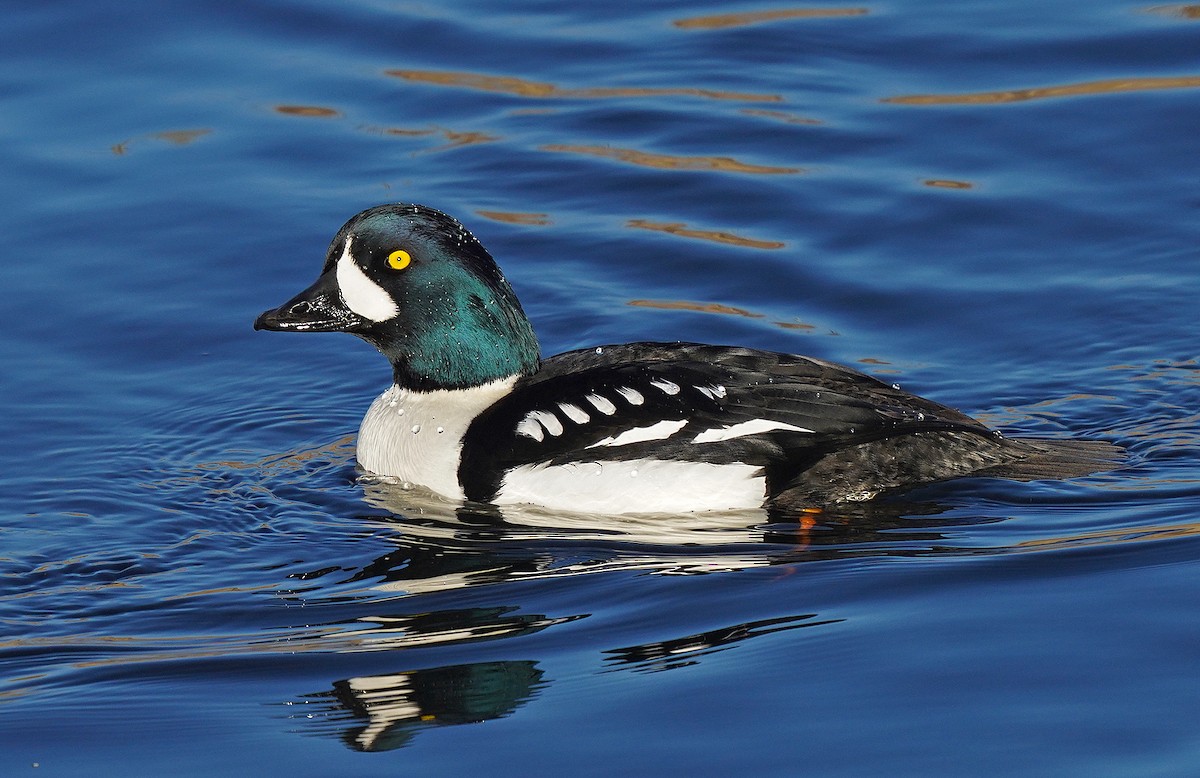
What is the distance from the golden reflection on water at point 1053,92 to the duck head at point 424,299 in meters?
5.05

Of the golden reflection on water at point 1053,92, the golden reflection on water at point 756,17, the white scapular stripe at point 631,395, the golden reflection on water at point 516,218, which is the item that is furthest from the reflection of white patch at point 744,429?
the golden reflection on water at point 756,17

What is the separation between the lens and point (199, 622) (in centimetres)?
621

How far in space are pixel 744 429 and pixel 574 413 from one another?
2.23 ft

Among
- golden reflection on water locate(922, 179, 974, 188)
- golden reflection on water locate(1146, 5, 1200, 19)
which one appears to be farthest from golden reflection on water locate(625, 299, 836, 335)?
golden reflection on water locate(1146, 5, 1200, 19)

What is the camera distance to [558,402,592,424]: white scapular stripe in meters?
7.10

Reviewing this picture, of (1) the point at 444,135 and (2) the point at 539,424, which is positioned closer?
(2) the point at 539,424

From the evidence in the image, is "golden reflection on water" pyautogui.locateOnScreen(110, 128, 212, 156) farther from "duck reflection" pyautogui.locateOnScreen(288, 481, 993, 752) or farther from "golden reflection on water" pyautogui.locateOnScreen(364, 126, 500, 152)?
"duck reflection" pyautogui.locateOnScreen(288, 481, 993, 752)

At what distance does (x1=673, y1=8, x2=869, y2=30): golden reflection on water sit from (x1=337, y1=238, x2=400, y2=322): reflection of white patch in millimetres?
6150

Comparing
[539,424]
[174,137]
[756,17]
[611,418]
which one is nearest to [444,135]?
[174,137]

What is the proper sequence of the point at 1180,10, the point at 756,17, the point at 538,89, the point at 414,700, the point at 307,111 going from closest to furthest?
the point at 414,700 → the point at 307,111 → the point at 538,89 → the point at 1180,10 → the point at 756,17

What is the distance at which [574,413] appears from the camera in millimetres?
7117

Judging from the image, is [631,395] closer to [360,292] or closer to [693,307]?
[360,292]

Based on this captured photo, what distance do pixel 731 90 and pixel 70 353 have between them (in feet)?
16.9

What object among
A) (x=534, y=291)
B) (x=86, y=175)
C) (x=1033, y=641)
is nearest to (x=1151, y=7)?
(x=534, y=291)
